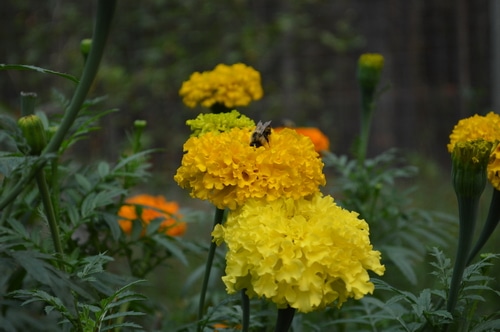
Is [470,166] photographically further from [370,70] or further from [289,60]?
[289,60]

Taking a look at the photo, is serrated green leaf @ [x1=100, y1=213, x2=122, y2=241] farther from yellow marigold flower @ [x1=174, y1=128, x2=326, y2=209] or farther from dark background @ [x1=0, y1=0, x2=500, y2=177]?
dark background @ [x1=0, y1=0, x2=500, y2=177]

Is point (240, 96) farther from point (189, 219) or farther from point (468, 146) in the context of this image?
point (468, 146)

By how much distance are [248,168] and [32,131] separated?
0.95 feet

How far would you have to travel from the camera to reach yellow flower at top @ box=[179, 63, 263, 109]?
5.52 feet

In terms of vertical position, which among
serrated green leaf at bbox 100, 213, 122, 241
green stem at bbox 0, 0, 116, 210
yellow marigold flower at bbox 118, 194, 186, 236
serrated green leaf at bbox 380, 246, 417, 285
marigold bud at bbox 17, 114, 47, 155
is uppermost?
green stem at bbox 0, 0, 116, 210

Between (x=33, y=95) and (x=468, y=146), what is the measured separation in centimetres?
61

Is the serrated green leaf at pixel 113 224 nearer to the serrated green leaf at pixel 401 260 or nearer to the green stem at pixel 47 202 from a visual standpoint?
the green stem at pixel 47 202

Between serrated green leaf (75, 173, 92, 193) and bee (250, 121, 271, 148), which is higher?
bee (250, 121, 271, 148)

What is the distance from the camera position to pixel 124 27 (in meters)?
6.00

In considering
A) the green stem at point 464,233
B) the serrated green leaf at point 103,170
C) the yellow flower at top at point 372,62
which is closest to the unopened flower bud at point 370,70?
the yellow flower at top at point 372,62

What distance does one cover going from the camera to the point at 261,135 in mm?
1065

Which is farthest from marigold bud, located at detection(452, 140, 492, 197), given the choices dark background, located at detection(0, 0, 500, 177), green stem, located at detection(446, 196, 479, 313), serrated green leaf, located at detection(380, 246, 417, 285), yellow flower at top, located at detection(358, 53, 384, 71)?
dark background, located at detection(0, 0, 500, 177)

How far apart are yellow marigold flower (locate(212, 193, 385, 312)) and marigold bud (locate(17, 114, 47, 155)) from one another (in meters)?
0.27

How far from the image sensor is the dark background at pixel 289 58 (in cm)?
576
